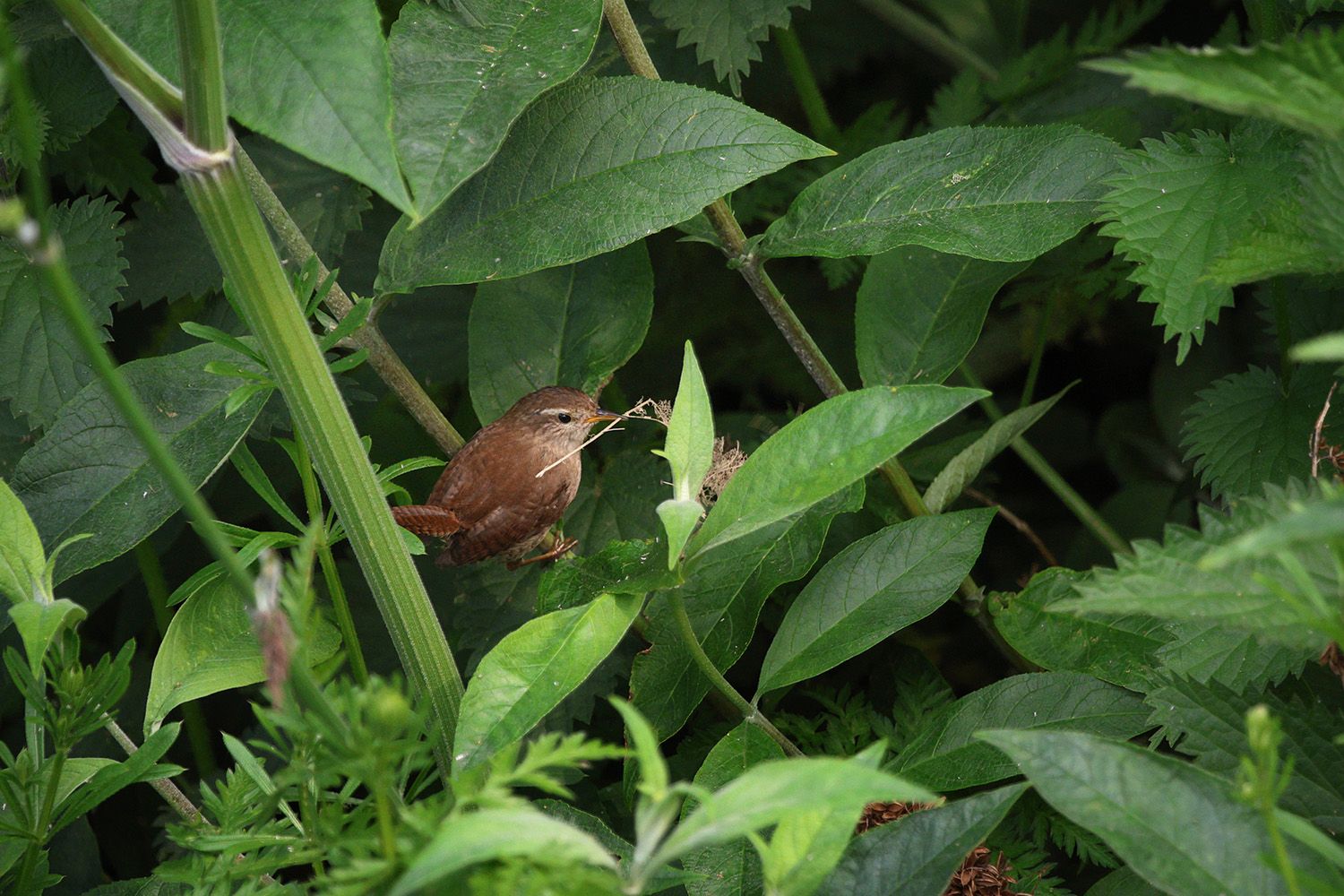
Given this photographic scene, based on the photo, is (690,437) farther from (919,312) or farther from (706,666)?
(919,312)

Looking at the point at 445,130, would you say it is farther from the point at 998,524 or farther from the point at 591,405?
the point at 998,524

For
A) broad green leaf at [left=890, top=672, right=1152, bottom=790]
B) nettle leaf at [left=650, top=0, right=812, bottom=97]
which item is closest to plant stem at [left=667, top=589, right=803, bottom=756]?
broad green leaf at [left=890, top=672, right=1152, bottom=790]

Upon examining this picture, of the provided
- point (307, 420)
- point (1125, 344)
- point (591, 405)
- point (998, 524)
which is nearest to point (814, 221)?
point (591, 405)

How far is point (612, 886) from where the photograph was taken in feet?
2.30

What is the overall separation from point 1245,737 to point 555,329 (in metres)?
0.95

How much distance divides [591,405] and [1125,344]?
134 cm

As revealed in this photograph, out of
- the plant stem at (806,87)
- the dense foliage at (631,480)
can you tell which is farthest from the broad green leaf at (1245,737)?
the plant stem at (806,87)

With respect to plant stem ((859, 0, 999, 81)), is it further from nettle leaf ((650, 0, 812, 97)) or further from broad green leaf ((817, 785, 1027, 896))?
broad green leaf ((817, 785, 1027, 896))

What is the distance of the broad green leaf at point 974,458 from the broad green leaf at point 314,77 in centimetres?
79

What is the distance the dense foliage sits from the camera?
30.8 inches

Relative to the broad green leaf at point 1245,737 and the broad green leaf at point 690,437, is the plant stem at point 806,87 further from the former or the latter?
the broad green leaf at point 1245,737

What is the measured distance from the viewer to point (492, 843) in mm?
649

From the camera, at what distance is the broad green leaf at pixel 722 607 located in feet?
4.00

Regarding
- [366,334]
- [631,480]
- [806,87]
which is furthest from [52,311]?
[806,87]
